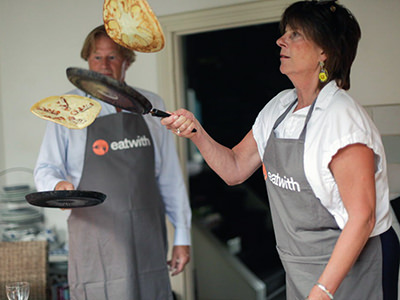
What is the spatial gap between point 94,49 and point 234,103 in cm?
468

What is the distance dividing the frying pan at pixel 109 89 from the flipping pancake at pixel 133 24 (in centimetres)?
24

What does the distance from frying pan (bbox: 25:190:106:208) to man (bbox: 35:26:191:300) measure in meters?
0.24

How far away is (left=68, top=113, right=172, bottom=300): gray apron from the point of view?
2189 millimetres

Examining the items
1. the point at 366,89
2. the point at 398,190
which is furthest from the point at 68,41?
the point at 398,190

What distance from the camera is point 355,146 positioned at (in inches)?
53.7

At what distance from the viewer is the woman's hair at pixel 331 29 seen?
4.96 feet

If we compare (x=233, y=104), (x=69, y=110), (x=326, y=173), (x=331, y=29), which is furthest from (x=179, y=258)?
(x=233, y=104)

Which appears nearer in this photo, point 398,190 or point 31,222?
point 398,190

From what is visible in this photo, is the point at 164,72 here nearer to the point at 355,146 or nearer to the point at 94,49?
the point at 94,49

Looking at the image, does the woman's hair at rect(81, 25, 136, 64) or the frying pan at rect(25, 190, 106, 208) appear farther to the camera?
the woman's hair at rect(81, 25, 136, 64)

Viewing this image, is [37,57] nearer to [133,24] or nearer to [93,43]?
[93,43]

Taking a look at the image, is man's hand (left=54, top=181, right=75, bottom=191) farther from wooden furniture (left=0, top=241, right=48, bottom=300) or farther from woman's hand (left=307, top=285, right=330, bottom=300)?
woman's hand (left=307, top=285, right=330, bottom=300)

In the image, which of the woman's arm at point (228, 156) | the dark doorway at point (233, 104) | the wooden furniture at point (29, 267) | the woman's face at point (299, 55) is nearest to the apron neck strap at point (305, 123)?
the woman's face at point (299, 55)

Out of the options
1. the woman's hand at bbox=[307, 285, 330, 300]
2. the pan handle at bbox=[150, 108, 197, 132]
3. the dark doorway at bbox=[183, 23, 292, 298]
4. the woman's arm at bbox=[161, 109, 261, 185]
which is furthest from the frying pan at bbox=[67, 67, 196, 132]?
the dark doorway at bbox=[183, 23, 292, 298]
